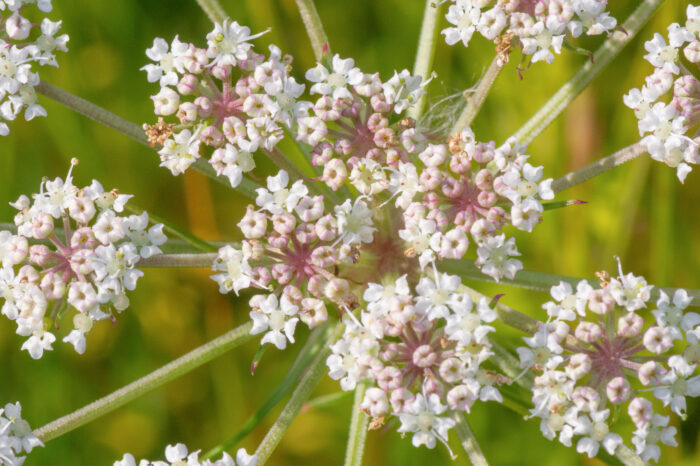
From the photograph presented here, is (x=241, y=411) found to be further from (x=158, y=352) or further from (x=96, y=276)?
(x=96, y=276)

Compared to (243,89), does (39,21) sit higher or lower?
higher

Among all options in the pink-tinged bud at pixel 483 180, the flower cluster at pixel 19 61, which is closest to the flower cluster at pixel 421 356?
the pink-tinged bud at pixel 483 180

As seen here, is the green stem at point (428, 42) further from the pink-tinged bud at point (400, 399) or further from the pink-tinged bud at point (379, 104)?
the pink-tinged bud at point (400, 399)

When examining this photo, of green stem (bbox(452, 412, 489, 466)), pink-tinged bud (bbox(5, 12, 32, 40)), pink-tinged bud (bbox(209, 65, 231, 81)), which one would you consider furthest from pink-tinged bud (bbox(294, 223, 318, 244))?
pink-tinged bud (bbox(5, 12, 32, 40))

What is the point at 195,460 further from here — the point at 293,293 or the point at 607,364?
the point at 607,364

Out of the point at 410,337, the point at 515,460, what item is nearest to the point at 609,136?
the point at 515,460

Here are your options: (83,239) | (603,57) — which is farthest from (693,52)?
(83,239)
